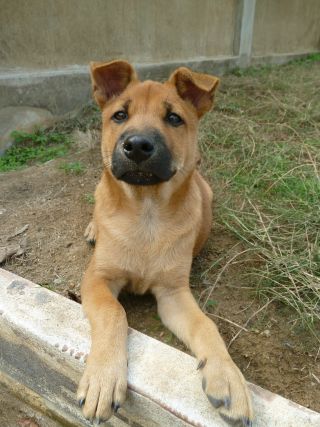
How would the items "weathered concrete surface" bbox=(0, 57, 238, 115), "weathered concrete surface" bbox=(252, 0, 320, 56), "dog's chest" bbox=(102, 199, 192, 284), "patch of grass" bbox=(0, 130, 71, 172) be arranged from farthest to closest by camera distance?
"weathered concrete surface" bbox=(252, 0, 320, 56)
"weathered concrete surface" bbox=(0, 57, 238, 115)
"patch of grass" bbox=(0, 130, 71, 172)
"dog's chest" bbox=(102, 199, 192, 284)

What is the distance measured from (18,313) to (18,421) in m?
0.72

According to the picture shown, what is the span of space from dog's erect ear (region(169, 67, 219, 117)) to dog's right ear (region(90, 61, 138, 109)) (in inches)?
13.4

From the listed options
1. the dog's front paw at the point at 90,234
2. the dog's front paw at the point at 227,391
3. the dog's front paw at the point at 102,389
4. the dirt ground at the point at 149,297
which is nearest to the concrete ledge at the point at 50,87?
the dirt ground at the point at 149,297

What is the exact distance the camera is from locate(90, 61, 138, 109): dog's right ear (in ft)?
9.72

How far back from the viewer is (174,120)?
2939 mm

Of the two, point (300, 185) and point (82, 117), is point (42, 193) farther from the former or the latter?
point (300, 185)

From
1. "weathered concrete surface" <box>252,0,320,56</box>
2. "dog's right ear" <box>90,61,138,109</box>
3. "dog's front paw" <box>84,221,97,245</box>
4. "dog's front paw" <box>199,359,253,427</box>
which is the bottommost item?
"weathered concrete surface" <box>252,0,320,56</box>

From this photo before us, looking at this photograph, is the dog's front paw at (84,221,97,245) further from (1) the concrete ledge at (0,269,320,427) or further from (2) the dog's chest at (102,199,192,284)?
(1) the concrete ledge at (0,269,320,427)

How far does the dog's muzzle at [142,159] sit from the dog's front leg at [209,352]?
0.83m

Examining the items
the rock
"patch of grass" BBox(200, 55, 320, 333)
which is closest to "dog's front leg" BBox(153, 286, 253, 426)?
"patch of grass" BBox(200, 55, 320, 333)

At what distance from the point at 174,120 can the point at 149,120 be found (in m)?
0.25

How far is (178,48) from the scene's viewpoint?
8.09 meters

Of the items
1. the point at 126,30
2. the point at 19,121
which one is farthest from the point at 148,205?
the point at 126,30

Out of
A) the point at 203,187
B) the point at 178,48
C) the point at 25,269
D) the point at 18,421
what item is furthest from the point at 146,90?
the point at 178,48
